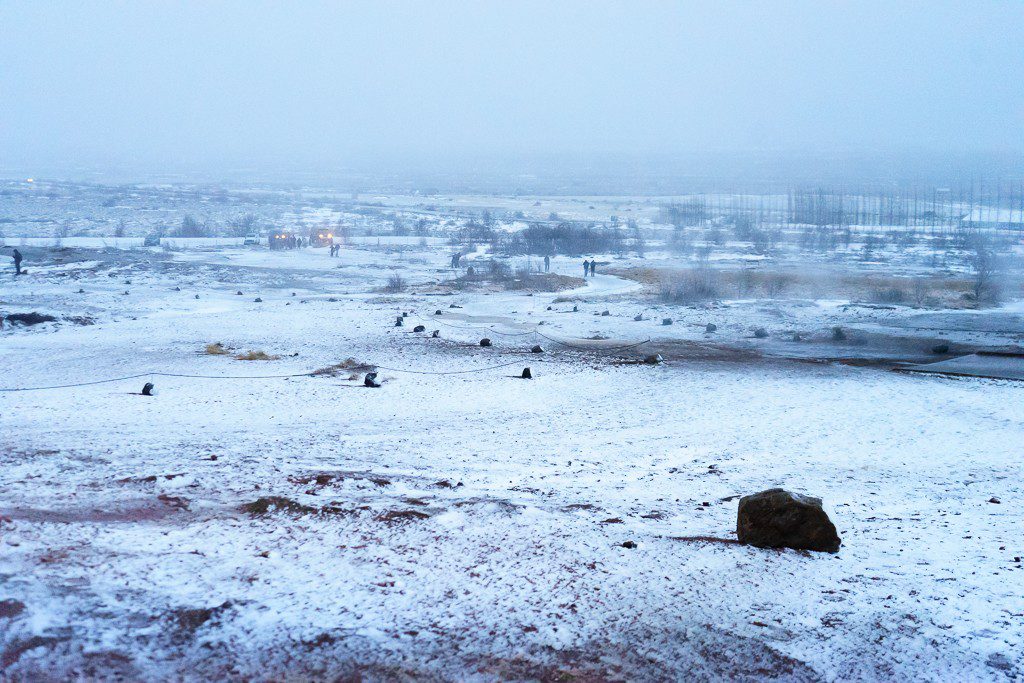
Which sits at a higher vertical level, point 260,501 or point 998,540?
point 260,501

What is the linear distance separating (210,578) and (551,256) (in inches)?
2256

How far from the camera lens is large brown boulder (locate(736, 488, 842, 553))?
9.04 metres

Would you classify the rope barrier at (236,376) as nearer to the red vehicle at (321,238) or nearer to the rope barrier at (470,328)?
the rope barrier at (470,328)

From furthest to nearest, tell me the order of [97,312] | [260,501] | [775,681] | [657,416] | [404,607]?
[97,312] → [657,416] → [260,501] → [404,607] → [775,681]

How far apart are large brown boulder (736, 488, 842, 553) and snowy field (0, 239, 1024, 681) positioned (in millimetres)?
219

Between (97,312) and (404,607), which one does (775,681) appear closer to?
(404,607)

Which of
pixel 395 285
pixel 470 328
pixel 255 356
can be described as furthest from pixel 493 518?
pixel 395 285

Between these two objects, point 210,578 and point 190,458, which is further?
point 190,458

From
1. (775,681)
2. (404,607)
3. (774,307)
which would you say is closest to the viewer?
(775,681)

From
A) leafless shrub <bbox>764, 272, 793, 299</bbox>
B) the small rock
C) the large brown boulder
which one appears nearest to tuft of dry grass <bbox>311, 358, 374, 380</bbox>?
the large brown boulder

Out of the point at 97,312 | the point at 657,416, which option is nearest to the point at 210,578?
the point at 657,416

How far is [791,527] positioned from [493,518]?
3454 mm

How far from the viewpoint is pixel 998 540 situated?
9859 mm

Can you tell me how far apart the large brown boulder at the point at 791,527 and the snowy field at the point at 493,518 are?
0.72ft
